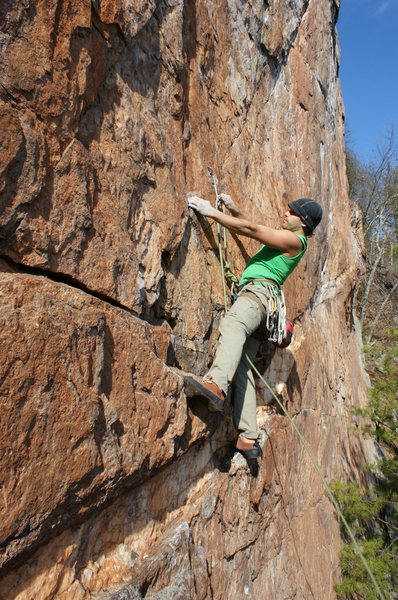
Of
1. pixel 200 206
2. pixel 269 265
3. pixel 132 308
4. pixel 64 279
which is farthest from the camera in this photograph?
pixel 269 265

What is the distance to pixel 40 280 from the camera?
224 centimetres

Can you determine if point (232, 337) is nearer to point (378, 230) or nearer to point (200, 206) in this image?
point (200, 206)

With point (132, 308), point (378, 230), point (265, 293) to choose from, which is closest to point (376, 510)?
point (265, 293)

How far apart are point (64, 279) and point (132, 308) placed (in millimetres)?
506

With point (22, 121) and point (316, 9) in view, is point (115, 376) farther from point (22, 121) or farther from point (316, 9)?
point (316, 9)

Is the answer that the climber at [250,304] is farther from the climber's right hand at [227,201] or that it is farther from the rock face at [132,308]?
the rock face at [132,308]

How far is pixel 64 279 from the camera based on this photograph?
250 cm

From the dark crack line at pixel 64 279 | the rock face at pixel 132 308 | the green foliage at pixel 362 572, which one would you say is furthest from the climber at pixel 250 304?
the green foliage at pixel 362 572

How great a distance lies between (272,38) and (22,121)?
3.94 m

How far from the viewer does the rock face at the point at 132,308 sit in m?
2.18

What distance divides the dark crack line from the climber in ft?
2.91

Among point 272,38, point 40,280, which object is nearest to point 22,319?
point 40,280

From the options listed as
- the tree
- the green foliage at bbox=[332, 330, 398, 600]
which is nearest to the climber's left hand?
the green foliage at bbox=[332, 330, 398, 600]

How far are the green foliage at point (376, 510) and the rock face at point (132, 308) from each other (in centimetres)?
75
